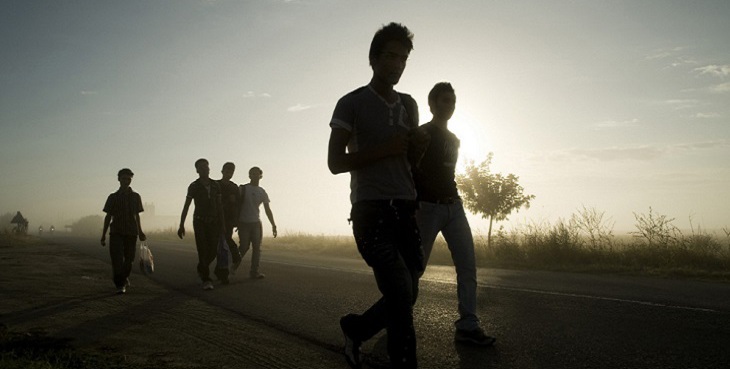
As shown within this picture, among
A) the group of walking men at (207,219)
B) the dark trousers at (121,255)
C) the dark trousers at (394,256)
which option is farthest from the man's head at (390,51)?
the dark trousers at (121,255)

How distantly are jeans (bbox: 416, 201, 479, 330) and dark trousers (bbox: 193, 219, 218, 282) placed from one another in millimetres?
5767

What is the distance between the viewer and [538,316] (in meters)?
5.77

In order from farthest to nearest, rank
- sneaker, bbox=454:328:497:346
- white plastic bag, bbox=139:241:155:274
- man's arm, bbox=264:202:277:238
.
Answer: man's arm, bbox=264:202:277:238, white plastic bag, bbox=139:241:155:274, sneaker, bbox=454:328:497:346

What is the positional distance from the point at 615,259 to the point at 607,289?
6.08 m

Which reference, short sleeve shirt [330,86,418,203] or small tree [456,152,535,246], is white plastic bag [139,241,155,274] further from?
small tree [456,152,535,246]

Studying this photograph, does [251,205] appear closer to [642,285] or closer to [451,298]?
[451,298]

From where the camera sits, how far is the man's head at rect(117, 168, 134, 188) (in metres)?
9.03

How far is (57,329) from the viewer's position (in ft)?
17.7

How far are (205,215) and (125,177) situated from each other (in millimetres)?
1532

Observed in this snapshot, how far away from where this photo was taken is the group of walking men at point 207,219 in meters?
8.91

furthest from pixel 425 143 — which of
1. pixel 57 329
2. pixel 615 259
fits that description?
pixel 615 259

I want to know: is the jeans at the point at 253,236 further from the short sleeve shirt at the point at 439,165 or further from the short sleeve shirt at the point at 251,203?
the short sleeve shirt at the point at 439,165

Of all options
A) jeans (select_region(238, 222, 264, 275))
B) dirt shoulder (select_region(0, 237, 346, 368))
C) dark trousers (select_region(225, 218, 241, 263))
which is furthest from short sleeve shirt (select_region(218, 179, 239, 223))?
dirt shoulder (select_region(0, 237, 346, 368))

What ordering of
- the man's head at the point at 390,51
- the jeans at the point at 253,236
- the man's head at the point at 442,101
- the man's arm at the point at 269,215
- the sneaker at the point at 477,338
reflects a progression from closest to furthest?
1. the man's head at the point at 390,51
2. the sneaker at the point at 477,338
3. the man's head at the point at 442,101
4. the jeans at the point at 253,236
5. the man's arm at the point at 269,215
